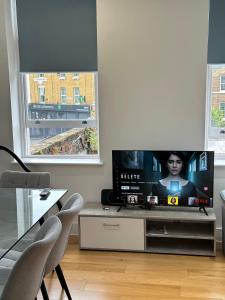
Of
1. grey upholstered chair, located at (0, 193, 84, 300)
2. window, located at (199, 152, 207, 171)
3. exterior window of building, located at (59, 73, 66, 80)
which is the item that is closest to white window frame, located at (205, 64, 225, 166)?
window, located at (199, 152, 207, 171)

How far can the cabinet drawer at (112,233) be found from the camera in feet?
10.7

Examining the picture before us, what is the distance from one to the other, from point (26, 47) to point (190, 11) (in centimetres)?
174

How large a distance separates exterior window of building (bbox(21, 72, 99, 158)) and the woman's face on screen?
893 mm

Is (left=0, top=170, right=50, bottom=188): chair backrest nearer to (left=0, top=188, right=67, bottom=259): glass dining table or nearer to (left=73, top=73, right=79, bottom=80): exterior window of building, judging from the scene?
(left=0, top=188, right=67, bottom=259): glass dining table

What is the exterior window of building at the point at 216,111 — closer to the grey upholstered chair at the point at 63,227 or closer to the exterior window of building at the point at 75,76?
the exterior window of building at the point at 75,76

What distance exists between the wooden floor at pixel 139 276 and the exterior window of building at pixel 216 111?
1.08 m

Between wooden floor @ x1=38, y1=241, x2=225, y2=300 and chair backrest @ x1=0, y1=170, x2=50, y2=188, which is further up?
chair backrest @ x1=0, y1=170, x2=50, y2=188

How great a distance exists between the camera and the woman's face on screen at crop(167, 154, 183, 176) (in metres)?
3.27

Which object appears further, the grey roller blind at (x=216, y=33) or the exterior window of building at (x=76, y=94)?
the exterior window of building at (x=76, y=94)

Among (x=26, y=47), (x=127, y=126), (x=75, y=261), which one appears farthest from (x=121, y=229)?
(x=26, y=47)

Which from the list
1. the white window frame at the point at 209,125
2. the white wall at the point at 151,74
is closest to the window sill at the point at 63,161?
the white wall at the point at 151,74

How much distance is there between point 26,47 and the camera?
3.67 meters

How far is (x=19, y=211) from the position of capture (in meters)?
2.23

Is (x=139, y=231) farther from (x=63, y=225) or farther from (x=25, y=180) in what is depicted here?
(x=63, y=225)
